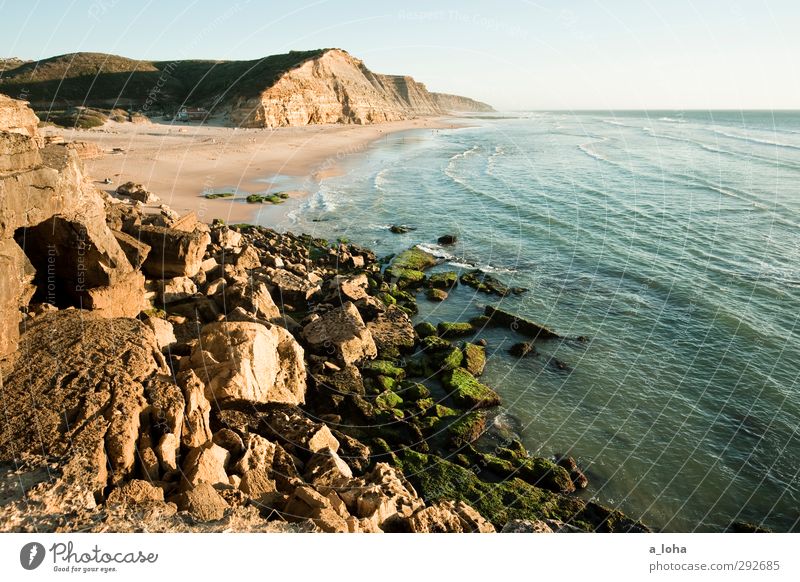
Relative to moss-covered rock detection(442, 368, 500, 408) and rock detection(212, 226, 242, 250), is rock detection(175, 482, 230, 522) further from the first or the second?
rock detection(212, 226, 242, 250)

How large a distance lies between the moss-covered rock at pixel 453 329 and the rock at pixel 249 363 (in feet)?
23.2

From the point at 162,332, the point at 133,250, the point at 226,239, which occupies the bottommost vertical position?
the point at 162,332

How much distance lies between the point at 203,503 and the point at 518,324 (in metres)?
14.7

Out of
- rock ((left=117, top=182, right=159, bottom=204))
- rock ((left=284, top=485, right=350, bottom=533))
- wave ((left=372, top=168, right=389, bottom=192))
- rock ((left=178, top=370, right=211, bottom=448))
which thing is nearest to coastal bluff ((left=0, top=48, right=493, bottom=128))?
wave ((left=372, top=168, right=389, bottom=192))

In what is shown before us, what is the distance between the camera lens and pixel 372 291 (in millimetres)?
21078

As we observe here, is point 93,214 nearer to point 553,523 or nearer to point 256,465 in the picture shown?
point 256,465

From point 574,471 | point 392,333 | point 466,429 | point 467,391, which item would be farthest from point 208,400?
point 574,471

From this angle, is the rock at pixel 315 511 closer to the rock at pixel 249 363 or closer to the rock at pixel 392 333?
the rock at pixel 249 363

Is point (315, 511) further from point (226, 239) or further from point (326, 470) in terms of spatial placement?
point (226, 239)

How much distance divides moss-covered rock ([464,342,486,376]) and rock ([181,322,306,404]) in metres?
5.87

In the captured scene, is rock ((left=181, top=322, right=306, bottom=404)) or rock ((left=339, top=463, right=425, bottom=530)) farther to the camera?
rock ((left=181, top=322, right=306, bottom=404))

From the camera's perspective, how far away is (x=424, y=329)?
60.6ft

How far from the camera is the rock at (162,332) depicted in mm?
10508
